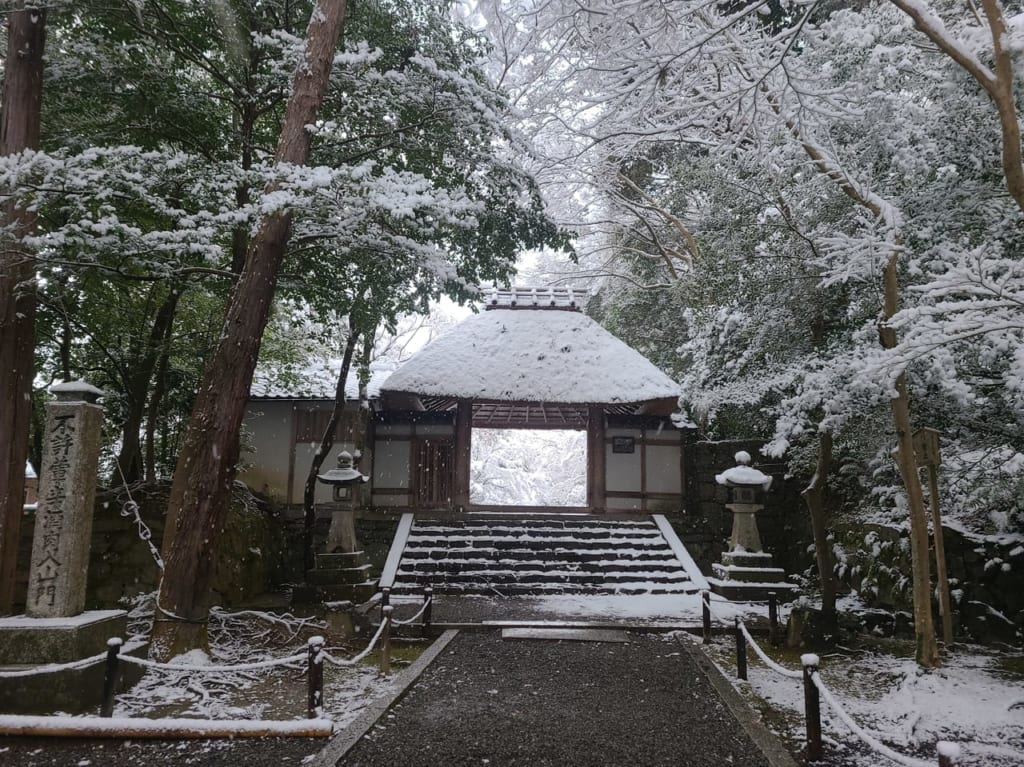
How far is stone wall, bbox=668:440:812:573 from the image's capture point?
13023 millimetres

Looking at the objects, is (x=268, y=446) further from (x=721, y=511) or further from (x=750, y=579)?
(x=750, y=579)

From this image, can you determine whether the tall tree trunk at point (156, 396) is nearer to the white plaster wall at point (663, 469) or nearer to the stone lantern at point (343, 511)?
the stone lantern at point (343, 511)

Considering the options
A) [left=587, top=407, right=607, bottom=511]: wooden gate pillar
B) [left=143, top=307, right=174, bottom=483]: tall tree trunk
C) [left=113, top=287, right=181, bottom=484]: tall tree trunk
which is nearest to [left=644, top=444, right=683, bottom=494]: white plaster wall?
[left=587, top=407, right=607, bottom=511]: wooden gate pillar

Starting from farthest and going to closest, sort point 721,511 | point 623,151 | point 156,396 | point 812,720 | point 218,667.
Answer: point 721,511, point 156,396, point 623,151, point 218,667, point 812,720

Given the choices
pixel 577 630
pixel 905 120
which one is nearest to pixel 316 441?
pixel 577 630

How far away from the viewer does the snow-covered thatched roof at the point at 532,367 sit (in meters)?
12.9

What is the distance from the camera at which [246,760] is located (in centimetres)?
374

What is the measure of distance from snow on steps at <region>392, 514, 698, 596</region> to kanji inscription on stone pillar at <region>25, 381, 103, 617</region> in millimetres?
5522

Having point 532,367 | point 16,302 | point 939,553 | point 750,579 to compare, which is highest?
point 532,367

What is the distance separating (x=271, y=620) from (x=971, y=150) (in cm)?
869

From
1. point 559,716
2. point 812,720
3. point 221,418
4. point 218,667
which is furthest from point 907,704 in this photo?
point 221,418

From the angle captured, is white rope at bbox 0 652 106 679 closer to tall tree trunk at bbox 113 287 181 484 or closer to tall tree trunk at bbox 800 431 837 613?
tall tree trunk at bbox 113 287 181 484

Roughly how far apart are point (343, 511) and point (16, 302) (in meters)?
5.15

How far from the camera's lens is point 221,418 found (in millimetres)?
5625
